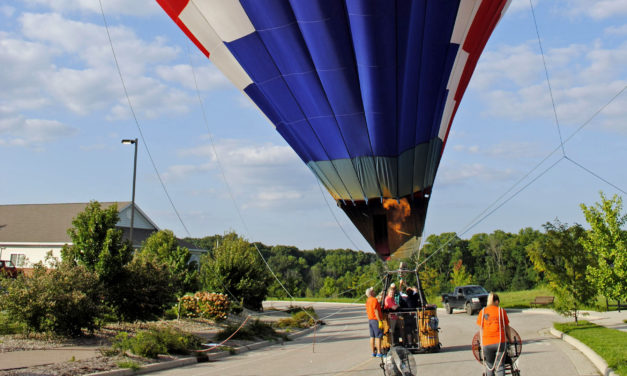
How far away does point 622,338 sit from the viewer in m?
14.5

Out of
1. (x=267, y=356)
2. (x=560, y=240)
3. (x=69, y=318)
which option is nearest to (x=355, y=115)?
(x=267, y=356)

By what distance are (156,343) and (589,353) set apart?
10.2m

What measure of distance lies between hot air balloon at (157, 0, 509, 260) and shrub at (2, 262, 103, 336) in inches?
274

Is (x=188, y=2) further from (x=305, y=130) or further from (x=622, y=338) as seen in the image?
(x=622, y=338)

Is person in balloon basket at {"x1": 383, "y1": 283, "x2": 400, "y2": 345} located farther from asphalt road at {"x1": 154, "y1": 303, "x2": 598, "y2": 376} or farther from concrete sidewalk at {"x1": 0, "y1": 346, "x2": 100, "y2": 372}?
concrete sidewalk at {"x1": 0, "y1": 346, "x2": 100, "y2": 372}

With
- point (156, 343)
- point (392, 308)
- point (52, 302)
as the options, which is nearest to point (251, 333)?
point (156, 343)

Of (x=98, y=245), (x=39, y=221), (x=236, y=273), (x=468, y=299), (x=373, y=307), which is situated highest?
(x=39, y=221)

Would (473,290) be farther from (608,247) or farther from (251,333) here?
(251,333)

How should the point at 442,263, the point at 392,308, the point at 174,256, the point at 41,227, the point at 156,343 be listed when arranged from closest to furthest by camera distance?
1. the point at 392,308
2. the point at 156,343
3. the point at 174,256
4. the point at 41,227
5. the point at 442,263

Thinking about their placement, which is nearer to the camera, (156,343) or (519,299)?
(156,343)

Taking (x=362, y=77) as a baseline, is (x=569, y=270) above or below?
below

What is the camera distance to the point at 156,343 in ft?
41.9

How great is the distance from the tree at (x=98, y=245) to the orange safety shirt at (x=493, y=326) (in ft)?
38.7

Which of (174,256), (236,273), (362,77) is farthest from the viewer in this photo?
(174,256)
